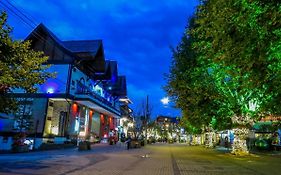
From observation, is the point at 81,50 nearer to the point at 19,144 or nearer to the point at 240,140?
the point at 19,144

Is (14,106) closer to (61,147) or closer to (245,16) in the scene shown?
(245,16)

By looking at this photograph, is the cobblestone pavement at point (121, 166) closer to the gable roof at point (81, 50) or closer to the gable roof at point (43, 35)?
the gable roof at point (43, 35)

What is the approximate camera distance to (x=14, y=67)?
14875 millimetres

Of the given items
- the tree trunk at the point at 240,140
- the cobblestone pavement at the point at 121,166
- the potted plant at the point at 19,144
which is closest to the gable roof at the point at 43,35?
the potted plant at the point at 19,144

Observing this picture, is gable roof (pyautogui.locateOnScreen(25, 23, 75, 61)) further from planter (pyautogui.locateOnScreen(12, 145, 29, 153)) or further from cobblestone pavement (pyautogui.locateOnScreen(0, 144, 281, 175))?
cobblestone pavement (pyautogui.locateOnScreen(0, 144, 281, 175))

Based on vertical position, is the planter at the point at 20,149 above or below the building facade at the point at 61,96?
below

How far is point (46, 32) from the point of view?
4666cm

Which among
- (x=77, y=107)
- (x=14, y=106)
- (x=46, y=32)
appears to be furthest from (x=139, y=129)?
(x=14, y=106)

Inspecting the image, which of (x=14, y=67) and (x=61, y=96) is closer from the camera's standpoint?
(x=14, y=67)

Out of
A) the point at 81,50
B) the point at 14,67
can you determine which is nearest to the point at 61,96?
the point at 81,50

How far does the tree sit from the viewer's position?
1411 centimetres

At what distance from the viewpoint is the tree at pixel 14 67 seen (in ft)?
46.3

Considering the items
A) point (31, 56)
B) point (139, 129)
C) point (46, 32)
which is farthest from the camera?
point (139, 129)

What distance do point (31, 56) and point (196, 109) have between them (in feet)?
66.6
